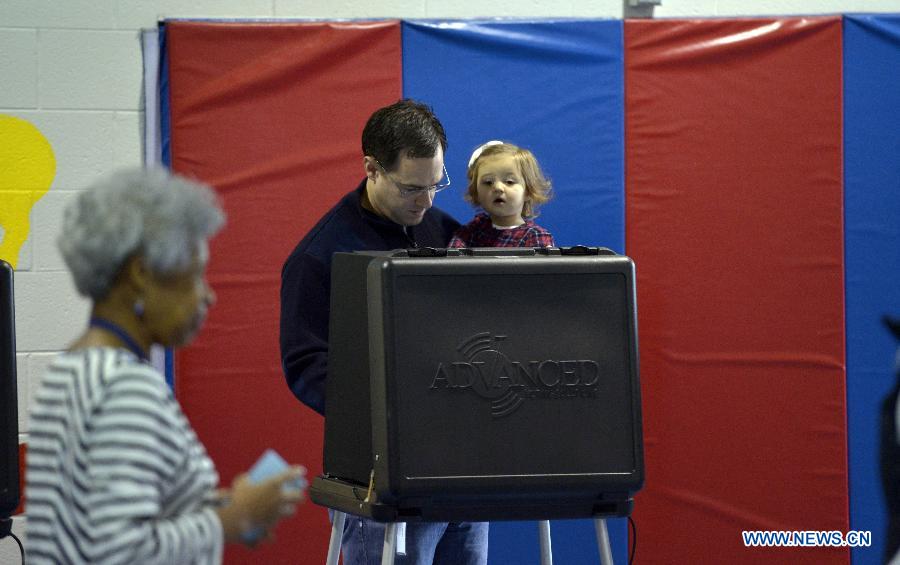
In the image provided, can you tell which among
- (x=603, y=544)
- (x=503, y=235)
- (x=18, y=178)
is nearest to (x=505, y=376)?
(x=603, y=544)

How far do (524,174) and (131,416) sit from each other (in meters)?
1.81

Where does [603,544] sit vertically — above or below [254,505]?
below

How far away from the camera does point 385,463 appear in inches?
71.2

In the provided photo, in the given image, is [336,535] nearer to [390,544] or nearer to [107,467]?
[390,544]

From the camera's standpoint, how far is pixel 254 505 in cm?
127

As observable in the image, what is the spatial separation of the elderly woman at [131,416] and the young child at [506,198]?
151 cm

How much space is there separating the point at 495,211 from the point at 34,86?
1506 mm

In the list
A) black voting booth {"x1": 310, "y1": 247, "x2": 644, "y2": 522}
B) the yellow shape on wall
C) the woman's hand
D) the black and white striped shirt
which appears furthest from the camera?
the yellow shape on wall

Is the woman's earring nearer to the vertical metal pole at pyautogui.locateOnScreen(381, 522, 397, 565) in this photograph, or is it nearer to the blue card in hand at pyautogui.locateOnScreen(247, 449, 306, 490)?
the blue card in hand at pyautogui.locateOnScreen(247, 449, 306, 490)

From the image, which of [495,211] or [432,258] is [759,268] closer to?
[495,211]

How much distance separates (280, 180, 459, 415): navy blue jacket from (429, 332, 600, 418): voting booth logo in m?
0.34

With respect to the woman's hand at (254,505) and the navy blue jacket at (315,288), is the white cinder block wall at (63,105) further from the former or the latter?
the woman's hand at (254,505)

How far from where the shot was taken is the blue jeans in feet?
6.87

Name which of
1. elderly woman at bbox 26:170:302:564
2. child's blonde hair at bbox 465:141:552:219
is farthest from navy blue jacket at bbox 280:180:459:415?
elderly woman at bbox 26:170:302:564
